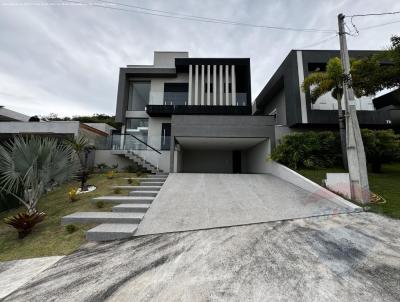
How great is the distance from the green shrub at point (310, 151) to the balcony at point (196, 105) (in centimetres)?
541

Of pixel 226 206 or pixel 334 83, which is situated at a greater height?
pixel 334 83

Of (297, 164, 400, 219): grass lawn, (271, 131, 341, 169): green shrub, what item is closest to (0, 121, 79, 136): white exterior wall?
(271, 131, 341, 169): green shrub

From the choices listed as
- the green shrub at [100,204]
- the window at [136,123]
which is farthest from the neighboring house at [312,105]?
the window at [136,123]

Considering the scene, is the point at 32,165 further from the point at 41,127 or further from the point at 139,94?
the point at 139,94

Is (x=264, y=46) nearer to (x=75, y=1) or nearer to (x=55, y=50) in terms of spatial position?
(x=75, y=1)

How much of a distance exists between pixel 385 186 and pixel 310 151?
11.0 ft

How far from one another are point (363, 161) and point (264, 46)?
25.6 feet

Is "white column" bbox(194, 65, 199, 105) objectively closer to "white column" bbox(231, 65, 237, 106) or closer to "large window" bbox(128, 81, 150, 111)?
"white column" bbox(231, 65, 237, 106)

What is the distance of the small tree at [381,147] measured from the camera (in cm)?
955

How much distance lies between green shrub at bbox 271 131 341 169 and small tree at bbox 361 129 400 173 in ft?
4.28

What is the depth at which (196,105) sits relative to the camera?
1529 cm

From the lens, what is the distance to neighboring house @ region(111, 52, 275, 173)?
11.8 m

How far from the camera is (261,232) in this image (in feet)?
14.4

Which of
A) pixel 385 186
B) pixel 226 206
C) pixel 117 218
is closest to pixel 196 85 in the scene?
pixel 226 206
